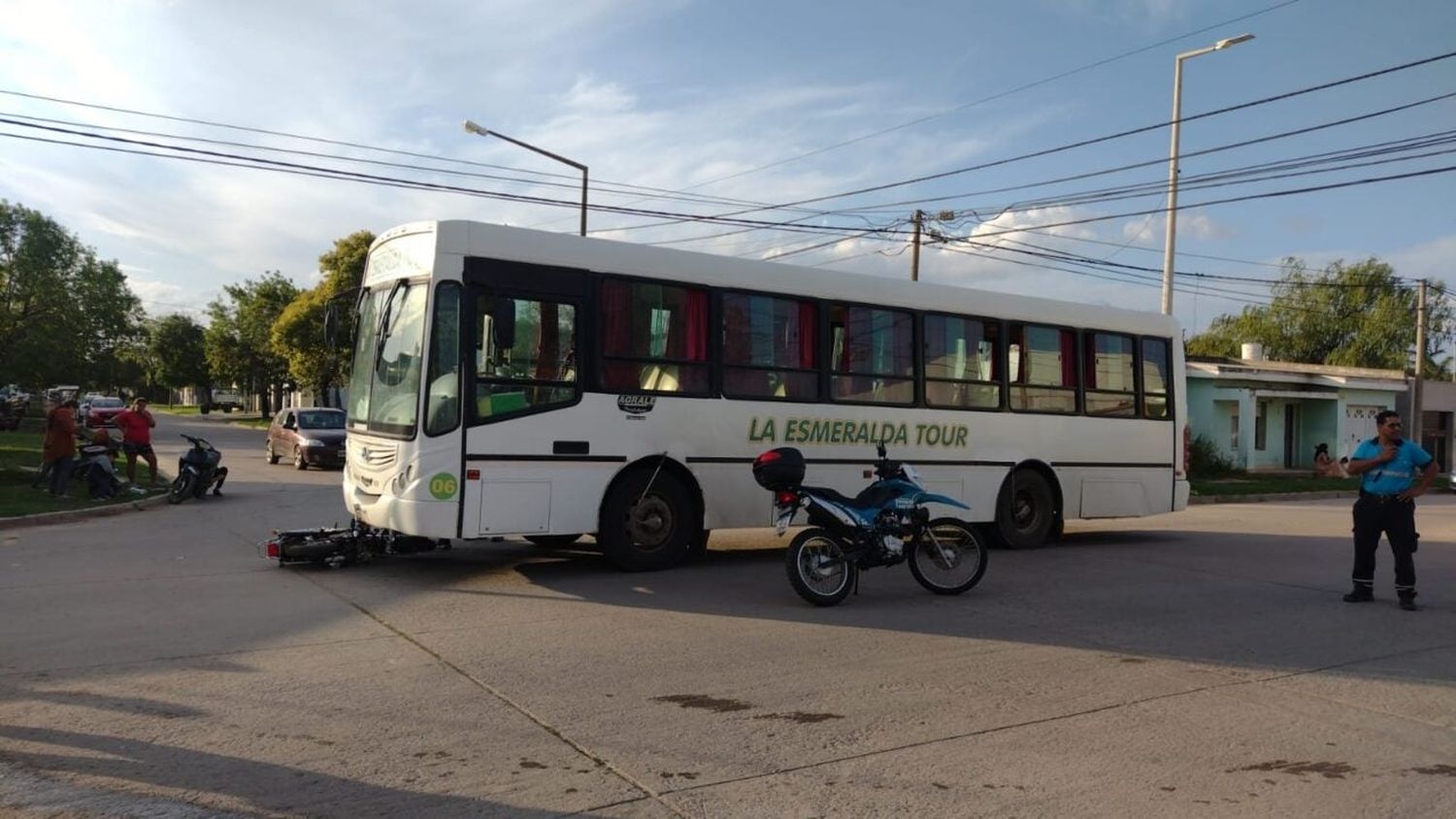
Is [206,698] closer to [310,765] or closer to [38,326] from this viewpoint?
[310,765]

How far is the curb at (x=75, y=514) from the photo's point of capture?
13135 mm

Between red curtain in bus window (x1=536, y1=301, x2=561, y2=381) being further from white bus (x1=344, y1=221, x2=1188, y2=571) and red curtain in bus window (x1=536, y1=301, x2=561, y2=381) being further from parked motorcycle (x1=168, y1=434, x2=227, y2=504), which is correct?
parked motorcycle (x1=168, y1=434, x2=227, y2=504)

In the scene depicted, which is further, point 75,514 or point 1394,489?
point 75,514

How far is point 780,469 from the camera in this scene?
8461mm

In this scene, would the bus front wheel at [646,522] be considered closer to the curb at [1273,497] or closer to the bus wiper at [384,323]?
the bus wiper at [384,323]

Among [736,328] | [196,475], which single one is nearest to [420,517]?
[736,328]

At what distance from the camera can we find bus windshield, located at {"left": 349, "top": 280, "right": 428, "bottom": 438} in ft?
28.7

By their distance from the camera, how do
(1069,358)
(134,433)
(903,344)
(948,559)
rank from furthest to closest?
(134,433) → (1069,358) → (903,344) → (948,559)

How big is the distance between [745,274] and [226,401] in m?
94.1

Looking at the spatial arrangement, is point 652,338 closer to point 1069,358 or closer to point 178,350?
point 1069,358

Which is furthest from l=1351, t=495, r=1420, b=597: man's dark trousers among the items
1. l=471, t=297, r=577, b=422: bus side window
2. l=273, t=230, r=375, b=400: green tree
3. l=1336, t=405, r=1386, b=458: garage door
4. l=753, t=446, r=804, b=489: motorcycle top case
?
l=273, t=230, r=375, b=400: green tree

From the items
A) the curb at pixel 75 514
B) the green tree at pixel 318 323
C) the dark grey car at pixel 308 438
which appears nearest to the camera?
the curb at pixel 75 514

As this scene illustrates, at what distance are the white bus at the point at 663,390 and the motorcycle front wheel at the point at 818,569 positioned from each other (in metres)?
1.84

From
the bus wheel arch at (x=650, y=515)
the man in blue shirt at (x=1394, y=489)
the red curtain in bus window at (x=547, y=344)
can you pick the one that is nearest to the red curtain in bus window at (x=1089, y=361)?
the man in blue shirt at (x=1394, y=489)
